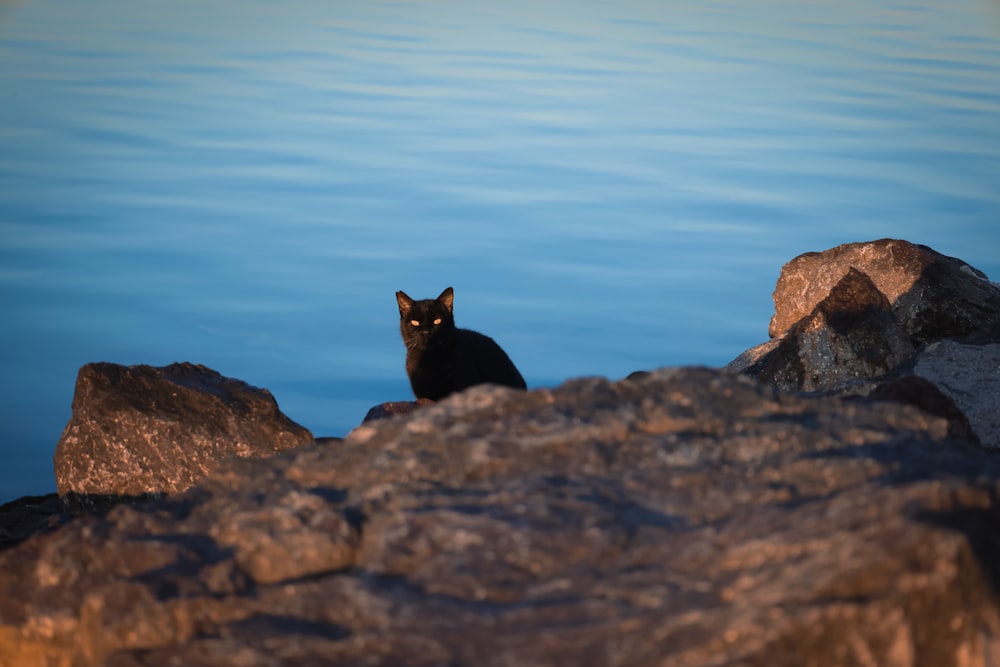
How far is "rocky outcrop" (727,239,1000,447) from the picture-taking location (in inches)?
281

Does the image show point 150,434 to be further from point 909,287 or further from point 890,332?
point 909,287

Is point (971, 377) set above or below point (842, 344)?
below

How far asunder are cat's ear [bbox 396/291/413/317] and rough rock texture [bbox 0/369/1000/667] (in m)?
4.76

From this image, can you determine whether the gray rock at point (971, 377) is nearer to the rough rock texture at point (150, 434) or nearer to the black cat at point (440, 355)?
the black cat at point (440, 355)

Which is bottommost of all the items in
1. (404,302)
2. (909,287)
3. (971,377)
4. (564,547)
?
(564,547)

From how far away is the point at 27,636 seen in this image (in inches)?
161

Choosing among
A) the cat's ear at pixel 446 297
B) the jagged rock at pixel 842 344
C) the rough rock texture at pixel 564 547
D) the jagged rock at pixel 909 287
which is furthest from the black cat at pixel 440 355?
the rough rock texture at pixel 564 547

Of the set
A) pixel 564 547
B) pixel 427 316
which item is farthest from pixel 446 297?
pixel 564 547

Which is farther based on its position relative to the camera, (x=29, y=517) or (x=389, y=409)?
(x=389, y=409)

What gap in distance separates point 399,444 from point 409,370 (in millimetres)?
5020

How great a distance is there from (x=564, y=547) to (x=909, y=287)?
267 inches

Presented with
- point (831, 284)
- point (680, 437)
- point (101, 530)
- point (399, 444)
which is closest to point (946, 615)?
point (680, 437)

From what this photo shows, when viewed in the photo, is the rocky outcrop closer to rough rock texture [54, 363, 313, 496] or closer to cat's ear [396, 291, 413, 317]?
cat's ear [396, 291, 413, 317]

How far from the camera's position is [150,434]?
7.23 meters
